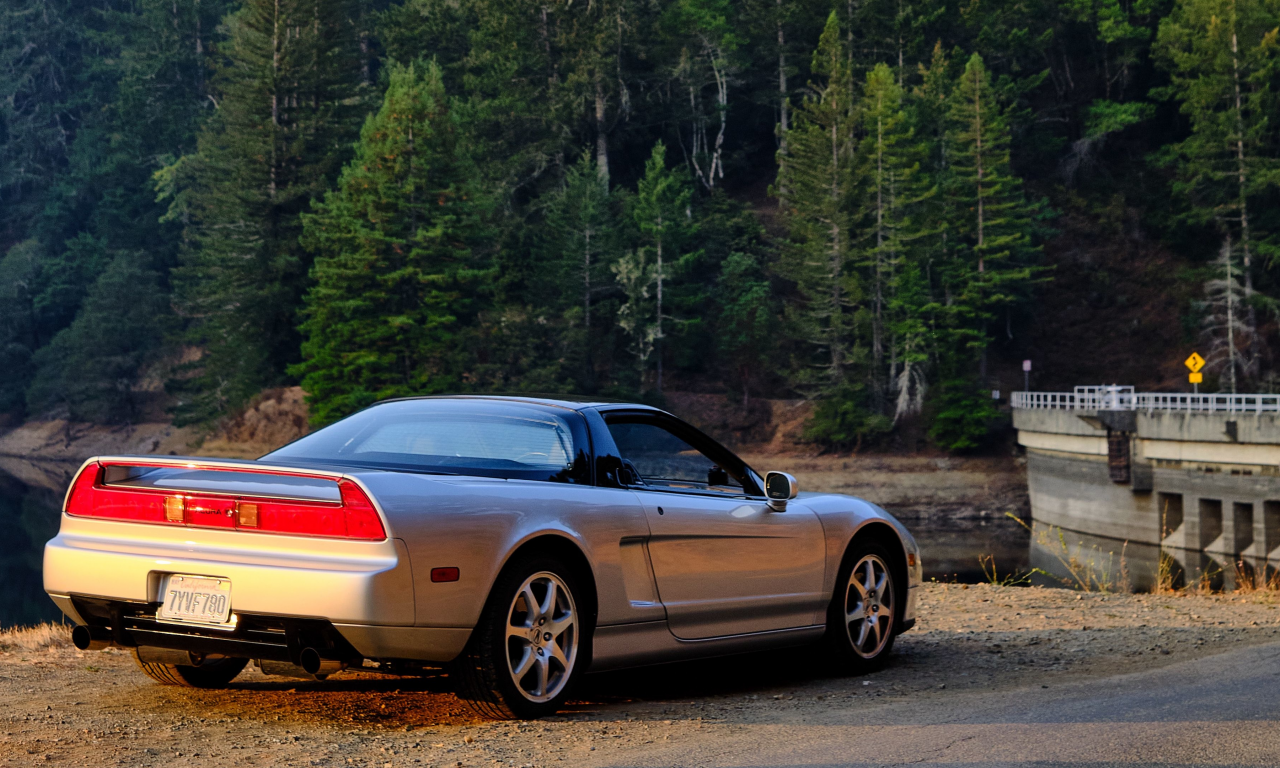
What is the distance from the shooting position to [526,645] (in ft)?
18.4

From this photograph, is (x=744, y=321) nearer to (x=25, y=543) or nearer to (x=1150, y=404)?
(x=1150, y=404)

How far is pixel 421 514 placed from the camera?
5.20 m

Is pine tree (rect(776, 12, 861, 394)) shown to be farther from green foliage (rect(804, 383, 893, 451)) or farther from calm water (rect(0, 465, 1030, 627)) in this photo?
calm water (rect(0, 465, 1030, 627))

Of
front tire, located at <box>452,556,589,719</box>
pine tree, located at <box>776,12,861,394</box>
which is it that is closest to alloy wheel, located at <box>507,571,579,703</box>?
front tire, located at <box>452,556,589,719</box>

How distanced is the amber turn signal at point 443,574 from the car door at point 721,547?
119cm

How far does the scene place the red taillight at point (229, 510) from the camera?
512cm

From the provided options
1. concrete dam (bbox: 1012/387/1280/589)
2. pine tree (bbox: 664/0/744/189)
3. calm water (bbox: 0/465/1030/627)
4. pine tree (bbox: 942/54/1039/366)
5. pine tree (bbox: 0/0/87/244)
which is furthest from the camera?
pine tree (bbox: 0/0/87/244)

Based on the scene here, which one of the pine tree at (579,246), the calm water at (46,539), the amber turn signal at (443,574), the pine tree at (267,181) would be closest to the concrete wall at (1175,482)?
the calm water at (46,539)

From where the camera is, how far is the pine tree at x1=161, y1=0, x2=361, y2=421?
198 ft

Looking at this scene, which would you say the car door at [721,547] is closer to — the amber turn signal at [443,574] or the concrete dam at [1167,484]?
the amber turn signal at [443,574]

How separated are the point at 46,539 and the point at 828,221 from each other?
1352 inches

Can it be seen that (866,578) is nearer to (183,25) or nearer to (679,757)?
(679,757)

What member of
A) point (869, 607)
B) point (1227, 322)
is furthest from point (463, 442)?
point (1227, 322)

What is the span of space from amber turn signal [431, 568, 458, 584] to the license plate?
0.79 meters
